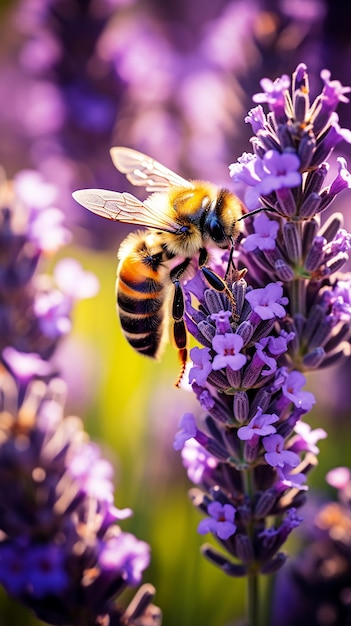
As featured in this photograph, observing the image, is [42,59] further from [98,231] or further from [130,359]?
[130,359]

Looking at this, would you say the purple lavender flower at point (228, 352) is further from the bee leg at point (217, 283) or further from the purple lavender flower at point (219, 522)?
the purple lavender flower at point (219, 522)

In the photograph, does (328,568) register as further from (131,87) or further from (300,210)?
(131,87)

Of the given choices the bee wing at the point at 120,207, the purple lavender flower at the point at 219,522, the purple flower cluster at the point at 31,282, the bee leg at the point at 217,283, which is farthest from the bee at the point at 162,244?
the purple lavender flower at the point at 219,522

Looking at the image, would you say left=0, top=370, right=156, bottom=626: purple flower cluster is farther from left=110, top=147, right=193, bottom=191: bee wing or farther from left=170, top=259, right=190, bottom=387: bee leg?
left=110, top=147, right=193, bottom=191: bee wing

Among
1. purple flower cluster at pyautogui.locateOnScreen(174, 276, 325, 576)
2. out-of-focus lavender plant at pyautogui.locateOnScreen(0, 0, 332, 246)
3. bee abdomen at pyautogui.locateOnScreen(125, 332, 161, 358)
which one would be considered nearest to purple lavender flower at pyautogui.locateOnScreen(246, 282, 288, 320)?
purple flower cluster at pyautogui.locateOnScreen(174, 276, 325, 576)

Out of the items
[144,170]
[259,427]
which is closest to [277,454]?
[259,427]
